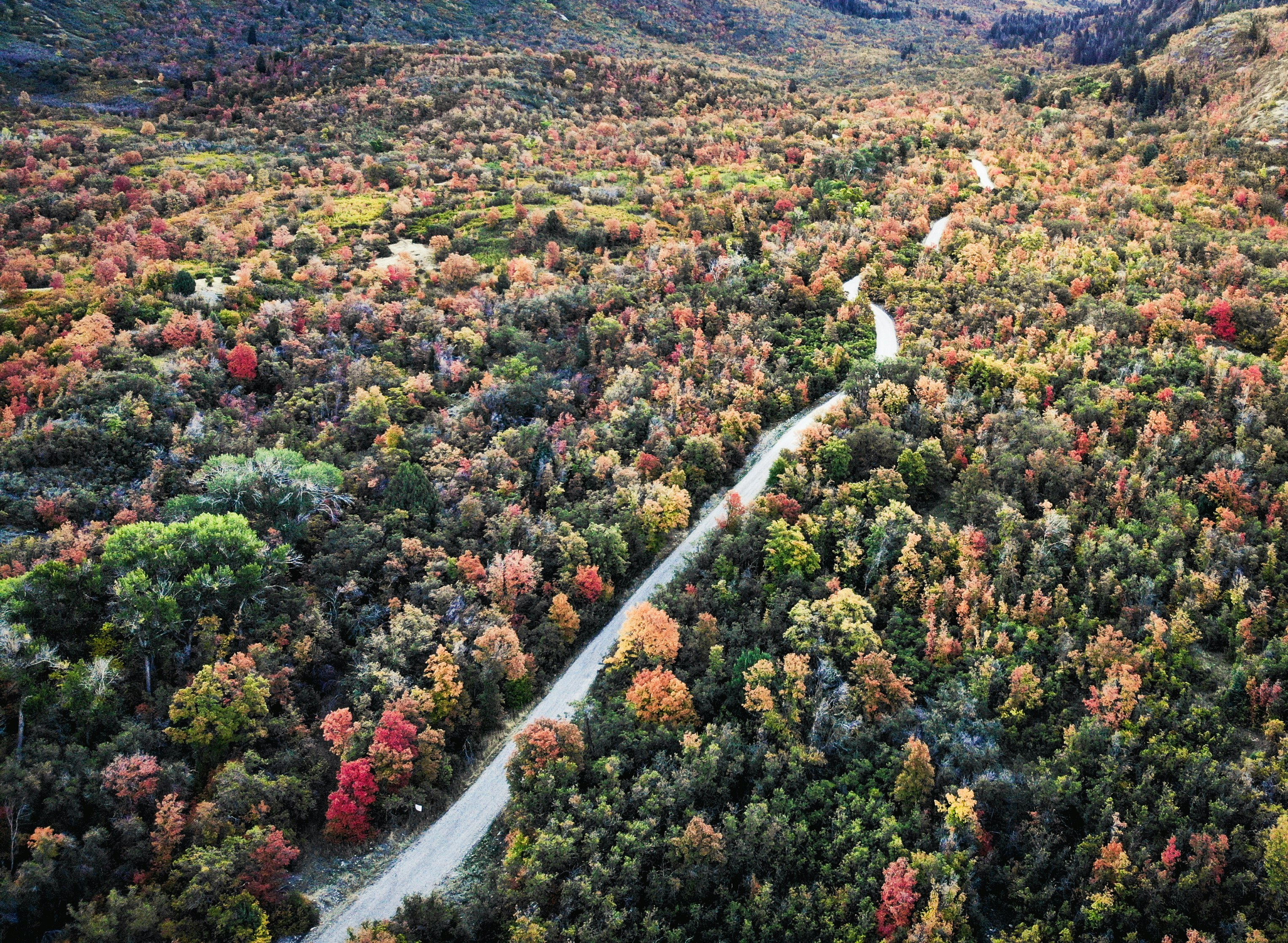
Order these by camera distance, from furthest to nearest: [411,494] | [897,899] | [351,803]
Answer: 1. [411,494]
2. [351,803]
3. [897,899]

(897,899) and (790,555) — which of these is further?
(790,555)

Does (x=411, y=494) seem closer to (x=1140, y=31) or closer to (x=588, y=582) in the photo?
(x=588, y=582)

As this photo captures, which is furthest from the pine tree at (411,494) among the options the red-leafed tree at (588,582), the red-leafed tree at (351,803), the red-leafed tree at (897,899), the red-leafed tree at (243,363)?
the red-leafed tree at (897,899)

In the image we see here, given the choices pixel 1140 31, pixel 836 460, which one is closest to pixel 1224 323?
pixel 836 460

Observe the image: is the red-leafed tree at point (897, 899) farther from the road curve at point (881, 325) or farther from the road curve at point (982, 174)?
the road curve at point (982, 174)

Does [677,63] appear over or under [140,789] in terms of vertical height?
over

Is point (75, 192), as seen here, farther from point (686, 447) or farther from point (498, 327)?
point (686, 447)

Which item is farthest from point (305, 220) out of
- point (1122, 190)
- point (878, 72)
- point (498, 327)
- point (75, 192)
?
point (878, 72)
